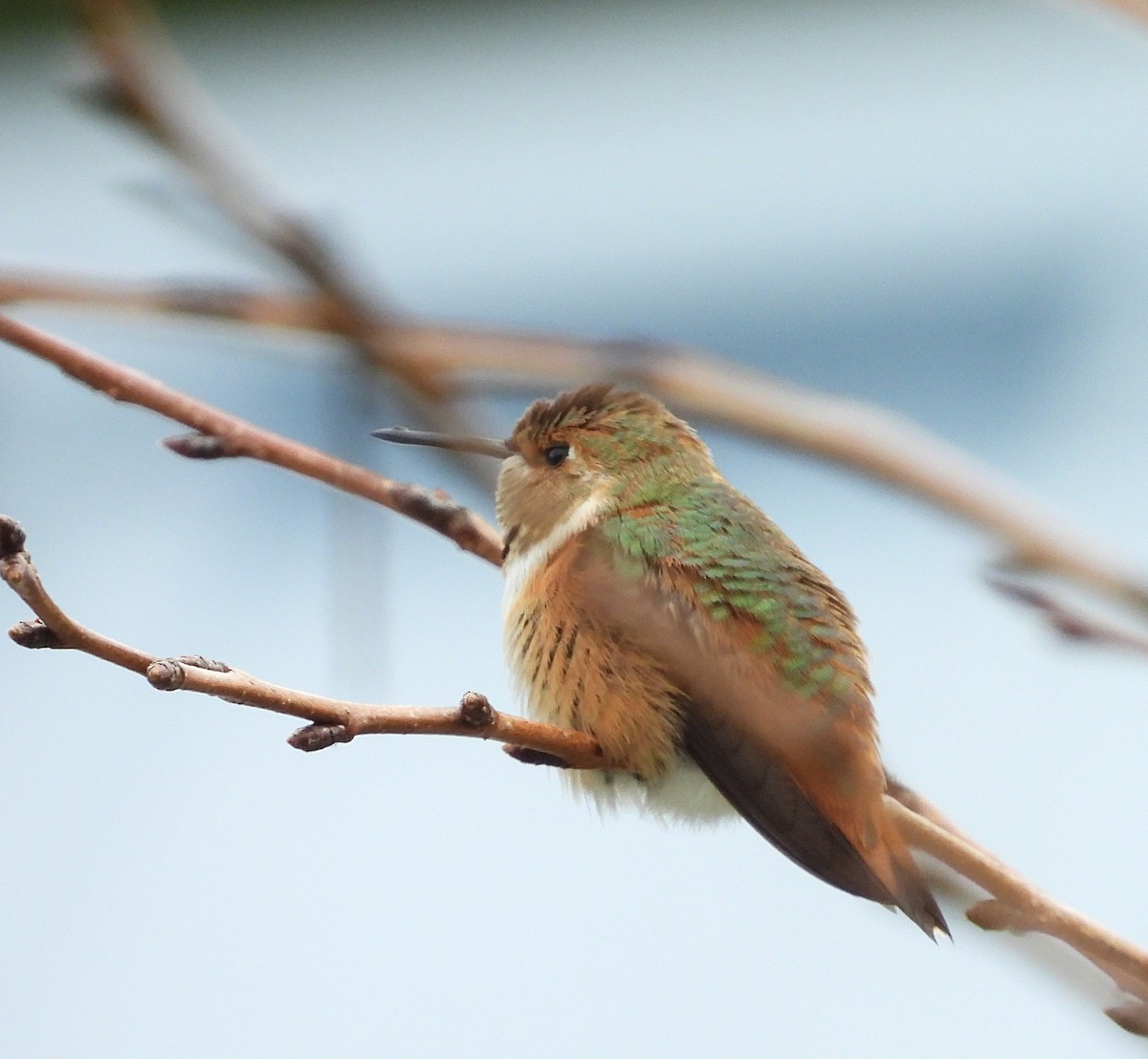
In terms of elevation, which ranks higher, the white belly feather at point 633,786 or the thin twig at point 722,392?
the thin twig at point 722,392

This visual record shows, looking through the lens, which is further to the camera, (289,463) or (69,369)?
(289,463)

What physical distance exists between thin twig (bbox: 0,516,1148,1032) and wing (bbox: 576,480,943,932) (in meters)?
0.14

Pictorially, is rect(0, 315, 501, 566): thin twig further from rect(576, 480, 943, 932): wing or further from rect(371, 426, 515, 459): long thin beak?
rect(576, 480, 943, 932): wing

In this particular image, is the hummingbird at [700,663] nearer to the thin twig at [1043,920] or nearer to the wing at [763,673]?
the wing at [763,673]

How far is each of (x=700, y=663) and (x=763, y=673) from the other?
0.12 metres

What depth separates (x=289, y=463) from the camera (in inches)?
91.1

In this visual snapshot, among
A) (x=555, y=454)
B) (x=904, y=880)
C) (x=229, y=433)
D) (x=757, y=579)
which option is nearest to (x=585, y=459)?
(x=555, y=454)

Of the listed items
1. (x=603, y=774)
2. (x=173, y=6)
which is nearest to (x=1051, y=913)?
(x=603, y=774)

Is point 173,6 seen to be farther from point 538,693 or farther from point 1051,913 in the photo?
point 1051,913

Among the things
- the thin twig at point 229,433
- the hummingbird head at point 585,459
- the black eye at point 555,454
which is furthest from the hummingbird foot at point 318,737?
the black eye at point 555,454

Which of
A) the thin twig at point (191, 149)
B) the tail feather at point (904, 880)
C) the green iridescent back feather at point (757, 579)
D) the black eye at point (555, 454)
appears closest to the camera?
the thin twig at point (191, 149)

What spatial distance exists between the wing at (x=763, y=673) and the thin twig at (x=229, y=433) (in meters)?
0.33

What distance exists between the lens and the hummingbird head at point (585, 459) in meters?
2.87

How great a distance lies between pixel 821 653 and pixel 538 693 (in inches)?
20.5
